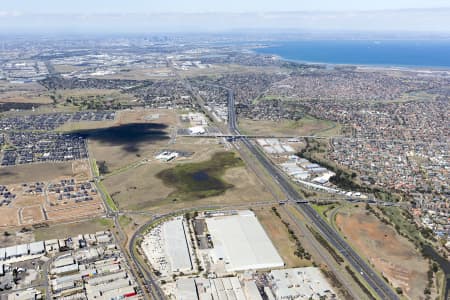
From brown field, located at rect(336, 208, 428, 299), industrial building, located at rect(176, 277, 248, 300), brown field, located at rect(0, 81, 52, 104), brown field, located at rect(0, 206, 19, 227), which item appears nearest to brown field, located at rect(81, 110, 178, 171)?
brown field, located at rect(0, 206, 19, 227)

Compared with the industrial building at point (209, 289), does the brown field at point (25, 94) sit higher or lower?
higher

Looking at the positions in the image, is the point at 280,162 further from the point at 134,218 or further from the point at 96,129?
the point at 96,129

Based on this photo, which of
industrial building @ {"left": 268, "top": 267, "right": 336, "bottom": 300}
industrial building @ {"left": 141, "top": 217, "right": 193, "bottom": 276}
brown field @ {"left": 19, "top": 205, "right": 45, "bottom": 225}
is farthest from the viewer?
brown field @ {"left": 19, "top": 205, "right": 45, "bottom": 225}

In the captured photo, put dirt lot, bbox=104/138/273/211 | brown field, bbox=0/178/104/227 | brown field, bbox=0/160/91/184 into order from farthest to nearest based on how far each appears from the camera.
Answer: brown field, bbox=0/160/91/184
dirt lot, bbox=104/138/273/211
brown field, bbox=0/178/104/227

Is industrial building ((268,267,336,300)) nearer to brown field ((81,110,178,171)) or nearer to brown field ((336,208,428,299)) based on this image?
brown field ((336,208,428,299))

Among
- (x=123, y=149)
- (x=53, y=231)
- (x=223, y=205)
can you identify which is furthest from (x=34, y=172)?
(x=223, y=205)

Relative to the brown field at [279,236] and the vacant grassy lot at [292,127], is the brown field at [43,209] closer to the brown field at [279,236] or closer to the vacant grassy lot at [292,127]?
the brown field at [279,236]

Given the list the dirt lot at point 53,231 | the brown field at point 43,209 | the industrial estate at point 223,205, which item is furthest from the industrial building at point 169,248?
the brown field at point 43,209
